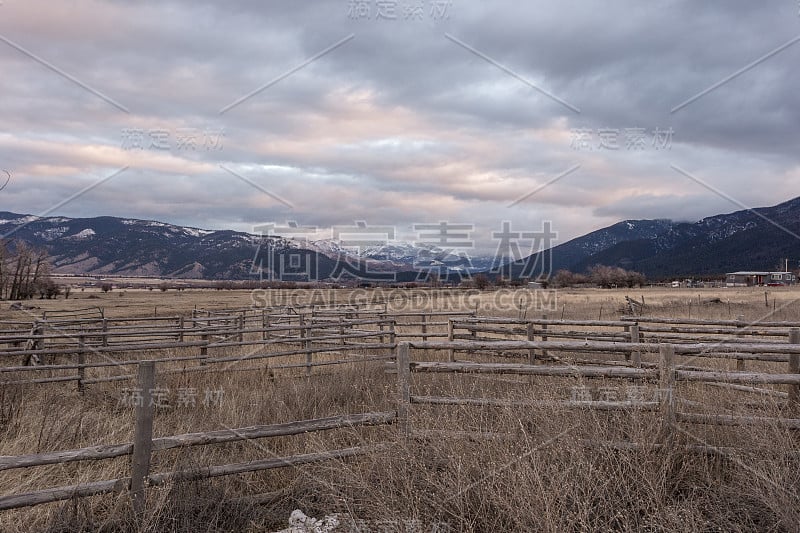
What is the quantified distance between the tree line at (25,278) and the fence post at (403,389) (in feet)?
192

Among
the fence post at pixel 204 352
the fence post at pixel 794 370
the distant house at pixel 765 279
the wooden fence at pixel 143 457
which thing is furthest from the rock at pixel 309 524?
the distant house at pixel 765 279

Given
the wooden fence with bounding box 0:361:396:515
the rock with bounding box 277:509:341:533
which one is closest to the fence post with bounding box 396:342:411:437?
the wooden fence with bounding box 0:361:396:515

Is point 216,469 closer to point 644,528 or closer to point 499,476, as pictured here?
point 499,476

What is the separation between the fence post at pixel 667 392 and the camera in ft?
15.6

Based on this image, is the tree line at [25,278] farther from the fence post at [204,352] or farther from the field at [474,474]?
→ the field at [474,474]

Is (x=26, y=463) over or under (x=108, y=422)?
over

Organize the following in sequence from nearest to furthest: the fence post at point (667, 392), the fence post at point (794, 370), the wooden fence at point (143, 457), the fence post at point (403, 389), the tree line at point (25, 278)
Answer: the wooden fence at point (143, 457)
the fence post at point (667, 392)
the fence post at point (403, 389)
the fence post at point (794, 370)
the tree line at point (25, 278)

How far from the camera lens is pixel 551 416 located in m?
4.89

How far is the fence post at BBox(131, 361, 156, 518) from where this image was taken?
162 inches

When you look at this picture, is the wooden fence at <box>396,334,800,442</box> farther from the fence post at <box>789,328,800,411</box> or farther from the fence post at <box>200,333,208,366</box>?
the fence post at <box>200,333,208,366</box>

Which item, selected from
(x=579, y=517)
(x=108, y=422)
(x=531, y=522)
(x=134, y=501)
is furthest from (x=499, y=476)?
(x=108, y=422)

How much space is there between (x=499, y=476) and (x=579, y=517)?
0.68 metres

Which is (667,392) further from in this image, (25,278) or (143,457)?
(25,278)

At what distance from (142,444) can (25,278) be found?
67610 mm
